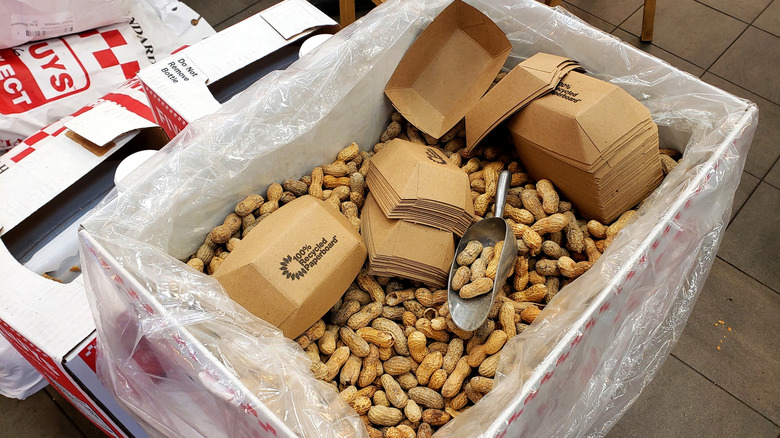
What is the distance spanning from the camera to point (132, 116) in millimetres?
1640

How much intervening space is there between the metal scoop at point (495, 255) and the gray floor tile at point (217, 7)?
194cm

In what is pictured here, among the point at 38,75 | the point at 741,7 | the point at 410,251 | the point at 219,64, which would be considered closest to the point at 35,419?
the point at 38,75

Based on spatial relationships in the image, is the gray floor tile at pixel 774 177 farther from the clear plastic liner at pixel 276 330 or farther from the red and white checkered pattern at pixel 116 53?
the red and white checkered pattern at pixel 116 53

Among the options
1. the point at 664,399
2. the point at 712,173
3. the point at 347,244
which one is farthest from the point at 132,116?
the point at 664,399

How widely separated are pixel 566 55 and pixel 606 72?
4.5 inches

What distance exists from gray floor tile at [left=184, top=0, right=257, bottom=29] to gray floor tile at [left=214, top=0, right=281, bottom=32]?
2 centimetres

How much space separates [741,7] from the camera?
280 cm

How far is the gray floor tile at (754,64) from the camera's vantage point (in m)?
2.50

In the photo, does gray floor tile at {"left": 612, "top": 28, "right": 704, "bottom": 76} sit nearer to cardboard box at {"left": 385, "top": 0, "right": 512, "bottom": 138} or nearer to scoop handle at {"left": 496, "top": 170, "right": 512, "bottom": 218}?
cardboard box at {"left": 385, "top": 0, "right": 512, "bottom": 138}

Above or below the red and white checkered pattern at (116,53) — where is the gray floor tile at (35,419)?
below

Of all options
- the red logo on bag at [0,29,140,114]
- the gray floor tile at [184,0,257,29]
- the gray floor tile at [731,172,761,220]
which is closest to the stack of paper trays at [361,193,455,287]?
the red logo on bag at [0,29,140,114]

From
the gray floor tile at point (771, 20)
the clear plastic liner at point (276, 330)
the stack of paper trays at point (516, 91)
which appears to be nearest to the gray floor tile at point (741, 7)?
the gray floor tile at point (771, 20)

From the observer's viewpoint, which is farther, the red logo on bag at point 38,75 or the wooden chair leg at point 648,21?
the wooden chair leg at point 648,21

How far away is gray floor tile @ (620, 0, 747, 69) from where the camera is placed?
2615 mm
